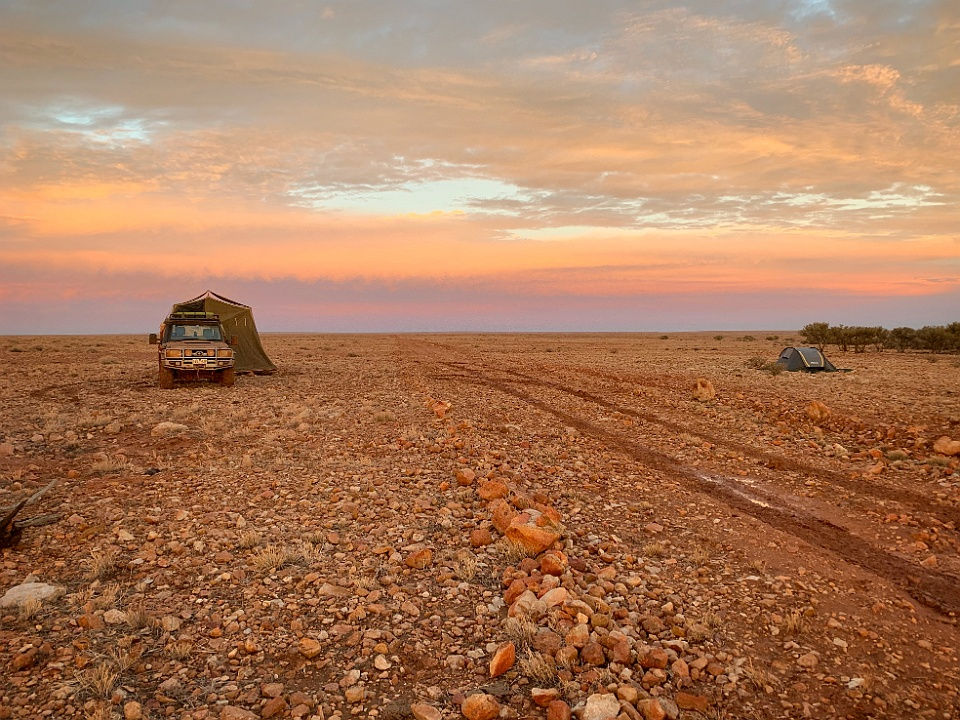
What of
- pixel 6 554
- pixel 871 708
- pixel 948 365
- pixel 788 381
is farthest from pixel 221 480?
pixel 948 365

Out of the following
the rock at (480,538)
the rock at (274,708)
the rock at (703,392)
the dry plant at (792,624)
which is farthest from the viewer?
the rock at (703,392)

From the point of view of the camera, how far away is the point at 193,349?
21141mm

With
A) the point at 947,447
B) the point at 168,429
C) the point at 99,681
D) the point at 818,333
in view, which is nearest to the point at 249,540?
the point at 99,681

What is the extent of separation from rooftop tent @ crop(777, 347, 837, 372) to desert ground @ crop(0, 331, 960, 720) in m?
15.6

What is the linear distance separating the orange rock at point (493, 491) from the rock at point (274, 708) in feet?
13.9

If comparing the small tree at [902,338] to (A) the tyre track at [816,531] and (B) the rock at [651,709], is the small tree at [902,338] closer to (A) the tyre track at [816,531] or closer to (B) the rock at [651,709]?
(A) the tyre track at [816,531]

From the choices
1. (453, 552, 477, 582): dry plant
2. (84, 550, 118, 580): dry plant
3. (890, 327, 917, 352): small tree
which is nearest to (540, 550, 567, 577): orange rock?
(453, 552, 477, 582): dry plant

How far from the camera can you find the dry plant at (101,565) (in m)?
6.06

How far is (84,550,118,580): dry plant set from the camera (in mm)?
6062

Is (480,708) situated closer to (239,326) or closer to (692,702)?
(692,702)

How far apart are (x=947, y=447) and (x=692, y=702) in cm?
954

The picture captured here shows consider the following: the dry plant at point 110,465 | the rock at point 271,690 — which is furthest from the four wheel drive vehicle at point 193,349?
the rock at point 271,690

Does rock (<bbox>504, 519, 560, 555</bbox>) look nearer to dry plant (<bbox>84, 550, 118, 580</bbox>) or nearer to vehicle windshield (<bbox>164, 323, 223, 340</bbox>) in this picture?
dry plant (<bbox>84, 550, 118, 580</bbox>)

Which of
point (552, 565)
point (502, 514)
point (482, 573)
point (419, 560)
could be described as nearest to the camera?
point (552, 565)
